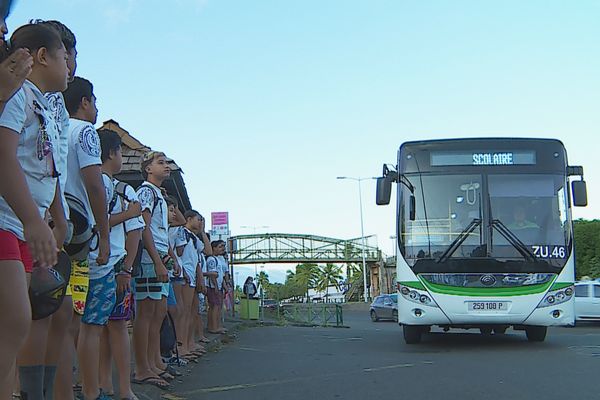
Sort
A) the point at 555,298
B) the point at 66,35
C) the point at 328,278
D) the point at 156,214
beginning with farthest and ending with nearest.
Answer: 1. the point at 328,278
2. the point at 555,298
3. the point at 156,214
4. the point at 66,35

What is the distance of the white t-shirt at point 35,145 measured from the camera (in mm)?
3379

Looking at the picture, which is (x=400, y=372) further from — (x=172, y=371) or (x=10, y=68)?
(x=10, y=68)

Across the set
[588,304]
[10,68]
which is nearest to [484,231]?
[10,68]

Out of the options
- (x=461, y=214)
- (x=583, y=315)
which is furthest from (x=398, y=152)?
(x=583, y=315)

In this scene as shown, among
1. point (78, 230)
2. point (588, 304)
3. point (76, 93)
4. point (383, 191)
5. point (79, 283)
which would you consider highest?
point (383, 191)

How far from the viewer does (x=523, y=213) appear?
11.7m

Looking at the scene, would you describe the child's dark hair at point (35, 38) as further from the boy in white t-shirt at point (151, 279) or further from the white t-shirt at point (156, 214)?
the white t-shirt at point (156, 214)

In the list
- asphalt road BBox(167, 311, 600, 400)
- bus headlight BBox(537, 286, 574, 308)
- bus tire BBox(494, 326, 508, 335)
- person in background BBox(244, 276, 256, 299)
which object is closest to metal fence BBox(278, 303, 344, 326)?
person in background BBox(244, 276, 256, 299)

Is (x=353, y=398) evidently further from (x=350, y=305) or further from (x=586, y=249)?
(x=586, y=249)

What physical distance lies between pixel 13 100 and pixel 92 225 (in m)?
1.47

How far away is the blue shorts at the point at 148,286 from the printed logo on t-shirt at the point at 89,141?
2.17m

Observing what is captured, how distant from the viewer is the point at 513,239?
1143 centimetres

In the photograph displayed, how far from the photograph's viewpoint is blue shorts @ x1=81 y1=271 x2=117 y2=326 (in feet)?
16.6

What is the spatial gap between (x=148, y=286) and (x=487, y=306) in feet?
20.4
